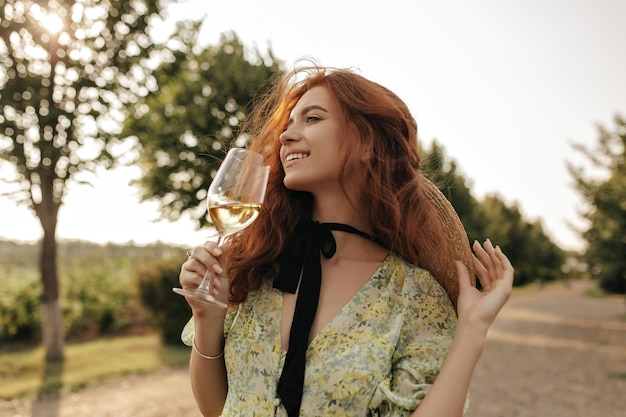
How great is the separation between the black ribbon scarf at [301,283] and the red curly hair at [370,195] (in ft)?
0.30

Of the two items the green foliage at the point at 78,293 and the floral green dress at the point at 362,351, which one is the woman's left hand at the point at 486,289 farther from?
the green foliage at the point at 78,293

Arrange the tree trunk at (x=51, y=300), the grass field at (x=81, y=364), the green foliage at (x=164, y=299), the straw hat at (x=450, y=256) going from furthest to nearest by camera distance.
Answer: the green foliage at (x=164, y=299) → the tree trunk at (x=51, y=300) → the grass field at (x=81, y=364) → the straw hat at (x=450, y=256)

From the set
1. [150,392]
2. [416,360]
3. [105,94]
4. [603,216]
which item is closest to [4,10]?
[105,94]

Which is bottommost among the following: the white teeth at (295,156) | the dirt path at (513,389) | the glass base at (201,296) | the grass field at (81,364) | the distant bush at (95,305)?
the distant bush at (95,305)

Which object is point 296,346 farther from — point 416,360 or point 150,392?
point 150,392

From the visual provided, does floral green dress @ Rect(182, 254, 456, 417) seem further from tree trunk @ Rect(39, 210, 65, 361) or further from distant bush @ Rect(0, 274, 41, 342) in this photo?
distant bush @ Rect(0, 274, 41, 342)

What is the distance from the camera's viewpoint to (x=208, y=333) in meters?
2.08

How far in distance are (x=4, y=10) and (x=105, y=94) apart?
2011 mm

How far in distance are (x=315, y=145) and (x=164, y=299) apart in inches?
444

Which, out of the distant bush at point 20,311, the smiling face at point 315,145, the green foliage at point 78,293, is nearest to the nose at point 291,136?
the smiling face at point 315,145

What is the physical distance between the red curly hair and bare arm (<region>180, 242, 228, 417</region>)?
0.17 metres

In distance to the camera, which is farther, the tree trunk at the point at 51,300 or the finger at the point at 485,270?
the tree trunk at the point at 51,300

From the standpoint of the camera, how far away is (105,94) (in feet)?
31.8

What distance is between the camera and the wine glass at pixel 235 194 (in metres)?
1.88
